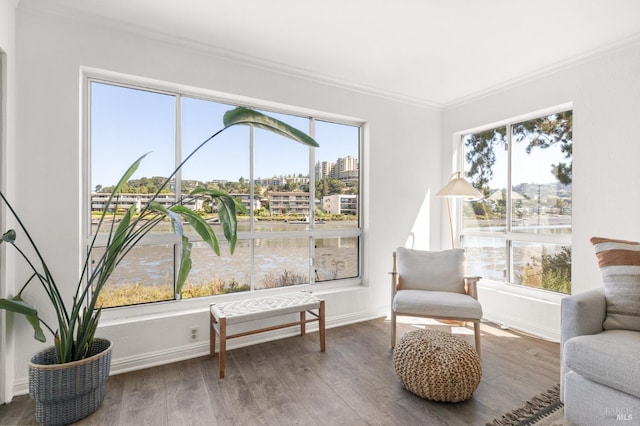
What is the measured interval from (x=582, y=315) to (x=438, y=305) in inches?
37.8

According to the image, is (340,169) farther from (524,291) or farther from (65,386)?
(65,386)

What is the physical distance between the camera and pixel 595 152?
9.12ft

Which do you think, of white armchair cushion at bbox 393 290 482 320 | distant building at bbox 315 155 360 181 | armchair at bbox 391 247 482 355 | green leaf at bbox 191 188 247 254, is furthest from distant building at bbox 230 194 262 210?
white armchair cushion at bbox 393 290 482 320

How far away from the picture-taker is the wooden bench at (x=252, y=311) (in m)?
2.36

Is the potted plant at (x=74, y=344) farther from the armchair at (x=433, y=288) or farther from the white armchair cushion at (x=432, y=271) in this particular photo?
the white armchair cushion at (x=432, y=271)

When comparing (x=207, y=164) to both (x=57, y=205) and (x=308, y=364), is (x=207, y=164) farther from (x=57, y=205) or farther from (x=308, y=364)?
(x=308, y=364)

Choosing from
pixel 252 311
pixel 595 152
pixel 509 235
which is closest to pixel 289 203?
pixel 252 311

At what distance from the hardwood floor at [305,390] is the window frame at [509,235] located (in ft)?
2.00

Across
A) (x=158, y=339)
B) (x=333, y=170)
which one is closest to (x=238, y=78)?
(x=333, y=170)

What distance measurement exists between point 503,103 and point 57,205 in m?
4.24

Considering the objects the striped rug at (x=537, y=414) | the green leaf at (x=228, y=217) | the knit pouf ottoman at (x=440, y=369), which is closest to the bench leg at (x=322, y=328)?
the knit pouf ottoman at (x=440, y=369)

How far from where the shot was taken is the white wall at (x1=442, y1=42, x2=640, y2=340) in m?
2.58

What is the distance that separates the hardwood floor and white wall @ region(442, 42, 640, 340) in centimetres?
64

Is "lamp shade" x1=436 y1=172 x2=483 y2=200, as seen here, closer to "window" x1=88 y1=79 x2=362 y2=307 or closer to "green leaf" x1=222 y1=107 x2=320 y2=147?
"window" x1=88 y1=79 x2=362 y2=307
